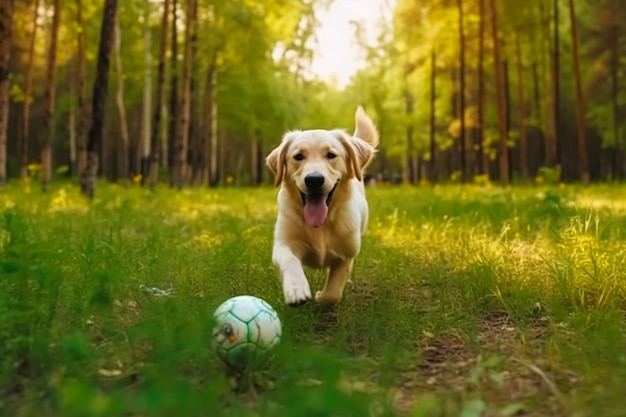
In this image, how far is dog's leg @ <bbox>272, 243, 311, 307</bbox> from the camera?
4070mm

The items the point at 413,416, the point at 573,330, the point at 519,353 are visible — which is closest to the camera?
the point at 413,416

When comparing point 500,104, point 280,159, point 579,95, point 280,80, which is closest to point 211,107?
point 280,80

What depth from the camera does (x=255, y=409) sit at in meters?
2.89

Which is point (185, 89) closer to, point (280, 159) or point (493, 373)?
point (280, 159)

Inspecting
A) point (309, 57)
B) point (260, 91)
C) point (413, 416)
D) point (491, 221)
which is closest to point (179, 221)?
point (491, 221)

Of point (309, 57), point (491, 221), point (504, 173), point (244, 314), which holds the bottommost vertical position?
point (244, 314)

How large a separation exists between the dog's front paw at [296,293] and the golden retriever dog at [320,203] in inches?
22.8

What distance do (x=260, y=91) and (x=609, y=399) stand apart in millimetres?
35169

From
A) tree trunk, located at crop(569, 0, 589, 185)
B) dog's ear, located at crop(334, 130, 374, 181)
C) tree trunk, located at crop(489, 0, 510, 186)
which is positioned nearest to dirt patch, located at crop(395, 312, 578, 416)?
dog's ear, located at crop(334, 130, 374, 181)

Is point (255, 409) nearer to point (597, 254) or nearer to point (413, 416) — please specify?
point (413, 416)

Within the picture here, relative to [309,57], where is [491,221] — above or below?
below

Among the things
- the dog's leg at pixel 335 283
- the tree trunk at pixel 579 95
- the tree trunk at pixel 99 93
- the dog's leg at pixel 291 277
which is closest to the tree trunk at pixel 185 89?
the tree trunk at pixel 99 93

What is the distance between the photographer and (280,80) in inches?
1543

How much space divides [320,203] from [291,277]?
0.84m
